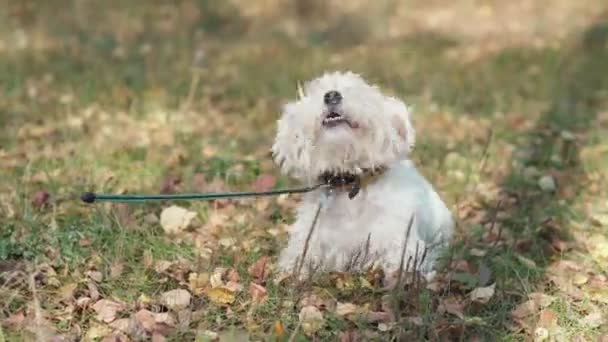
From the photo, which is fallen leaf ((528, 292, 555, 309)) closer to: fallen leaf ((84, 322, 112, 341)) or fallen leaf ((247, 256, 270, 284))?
fallen leaf ((247, 256, 270, 284))

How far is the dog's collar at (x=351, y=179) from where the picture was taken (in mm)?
4844

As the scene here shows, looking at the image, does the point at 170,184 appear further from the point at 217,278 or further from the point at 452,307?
the point at 452,307

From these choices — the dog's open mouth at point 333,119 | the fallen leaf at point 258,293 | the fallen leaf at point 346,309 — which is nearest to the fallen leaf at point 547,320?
the fallen leaf at point 346,309

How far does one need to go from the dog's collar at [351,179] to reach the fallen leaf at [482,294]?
0.85 meters

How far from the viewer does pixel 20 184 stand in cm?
577

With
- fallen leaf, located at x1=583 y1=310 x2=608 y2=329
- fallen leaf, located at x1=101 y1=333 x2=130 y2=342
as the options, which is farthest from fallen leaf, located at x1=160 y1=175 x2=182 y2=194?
fallen leaf, located at x1=583 y1=310 x2=608 y2=329

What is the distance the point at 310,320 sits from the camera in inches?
153

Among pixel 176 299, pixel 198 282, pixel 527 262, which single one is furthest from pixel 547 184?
pixel 176 299

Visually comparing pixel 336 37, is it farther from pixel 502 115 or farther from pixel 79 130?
pixel 79 130

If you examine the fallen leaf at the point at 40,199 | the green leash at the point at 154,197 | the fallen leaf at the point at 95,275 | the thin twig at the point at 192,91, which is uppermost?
the thin twig at the point at 192,91

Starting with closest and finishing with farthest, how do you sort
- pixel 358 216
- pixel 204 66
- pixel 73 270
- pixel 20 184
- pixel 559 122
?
1. pixel 73 270
2. pixel 358 216
3. pixel 20 184
4. pixel 559 122
5. pixel 204 66

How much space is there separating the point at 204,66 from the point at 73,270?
6447mm

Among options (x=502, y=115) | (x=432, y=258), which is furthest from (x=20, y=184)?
(x=502, y=115)

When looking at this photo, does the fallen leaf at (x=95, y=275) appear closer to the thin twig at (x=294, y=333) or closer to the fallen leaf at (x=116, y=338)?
the fallen leaf at (x=116, y=338)
